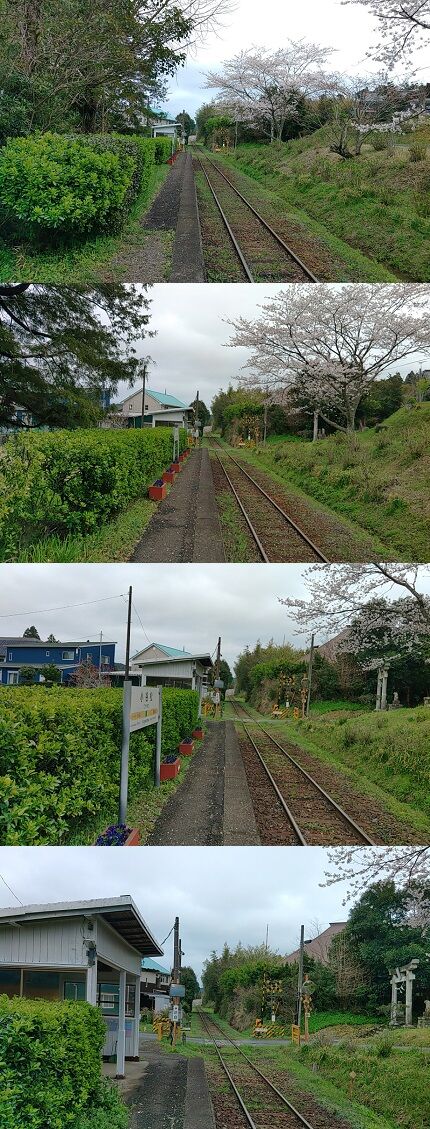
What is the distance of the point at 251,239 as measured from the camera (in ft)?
24.3

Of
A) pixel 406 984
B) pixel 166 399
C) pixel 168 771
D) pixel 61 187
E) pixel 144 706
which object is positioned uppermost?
pixel 61 187

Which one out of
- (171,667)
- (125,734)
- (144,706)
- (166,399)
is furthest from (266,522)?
(125,734)

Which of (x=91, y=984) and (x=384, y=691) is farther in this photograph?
(x=384, y=691)

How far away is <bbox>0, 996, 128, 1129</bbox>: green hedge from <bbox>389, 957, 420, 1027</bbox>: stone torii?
273 centimetres

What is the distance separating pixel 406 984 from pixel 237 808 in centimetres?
239

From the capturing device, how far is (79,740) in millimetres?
6773

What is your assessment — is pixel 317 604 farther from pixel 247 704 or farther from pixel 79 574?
pixel 79 574

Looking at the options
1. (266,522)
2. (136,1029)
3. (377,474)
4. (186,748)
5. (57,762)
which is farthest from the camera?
(136,1029)

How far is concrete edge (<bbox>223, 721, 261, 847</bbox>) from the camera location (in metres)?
7.21

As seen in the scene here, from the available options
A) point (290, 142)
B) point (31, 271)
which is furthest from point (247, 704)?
point (290, 142)

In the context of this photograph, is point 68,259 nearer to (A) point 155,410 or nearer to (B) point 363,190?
(A) point 155,410

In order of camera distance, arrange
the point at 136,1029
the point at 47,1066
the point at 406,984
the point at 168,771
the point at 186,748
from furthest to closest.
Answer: the point at 136,1029
the point at 406,984
the point at 186,748
the point at 168,771
the point at 47,1066

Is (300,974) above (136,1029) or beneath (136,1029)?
above

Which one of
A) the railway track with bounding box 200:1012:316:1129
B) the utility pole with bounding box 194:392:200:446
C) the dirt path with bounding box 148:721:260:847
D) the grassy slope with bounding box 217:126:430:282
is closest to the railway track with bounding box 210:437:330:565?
the utility pole with bounding box 194:392:200:446
